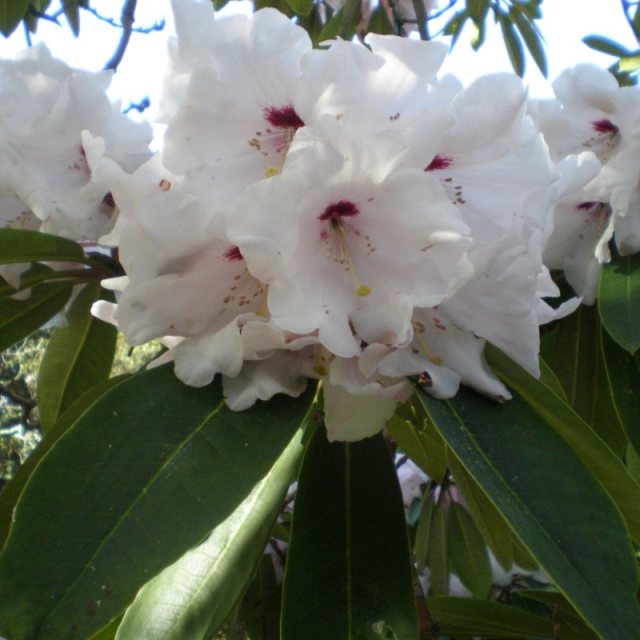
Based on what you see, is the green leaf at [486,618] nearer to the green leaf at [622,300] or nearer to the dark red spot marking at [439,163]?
the green leaf at [622,300]

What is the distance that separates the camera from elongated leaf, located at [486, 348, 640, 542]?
30.2 inches

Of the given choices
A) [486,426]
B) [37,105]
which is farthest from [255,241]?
[37,105]

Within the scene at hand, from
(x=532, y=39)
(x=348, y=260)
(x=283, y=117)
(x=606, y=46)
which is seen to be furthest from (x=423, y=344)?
(x=532, y=39)

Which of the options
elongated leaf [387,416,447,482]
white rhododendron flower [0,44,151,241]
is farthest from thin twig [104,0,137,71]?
elongated leaf [387,416,447,482]

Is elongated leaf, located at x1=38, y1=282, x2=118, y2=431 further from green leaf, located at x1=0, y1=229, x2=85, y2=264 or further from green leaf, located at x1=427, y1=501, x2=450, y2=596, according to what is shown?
green leaf, located at x1=427, y1=501, x2=450, y2=596

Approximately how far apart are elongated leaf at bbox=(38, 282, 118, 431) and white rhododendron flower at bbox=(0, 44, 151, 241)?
24cm

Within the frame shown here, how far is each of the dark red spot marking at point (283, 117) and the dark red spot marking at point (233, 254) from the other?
0.38ft

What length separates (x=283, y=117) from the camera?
720 millimetres

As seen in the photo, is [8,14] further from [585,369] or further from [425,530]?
[425,530]

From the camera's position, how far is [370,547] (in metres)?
0.82

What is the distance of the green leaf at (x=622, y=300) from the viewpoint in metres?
0.97

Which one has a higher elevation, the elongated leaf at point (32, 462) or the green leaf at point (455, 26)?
the green leaf at point (455, 26)

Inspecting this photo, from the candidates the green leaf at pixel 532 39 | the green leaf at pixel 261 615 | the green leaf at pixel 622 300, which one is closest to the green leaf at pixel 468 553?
the green leaf at pixel 261 615

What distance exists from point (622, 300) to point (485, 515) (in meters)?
0.33
